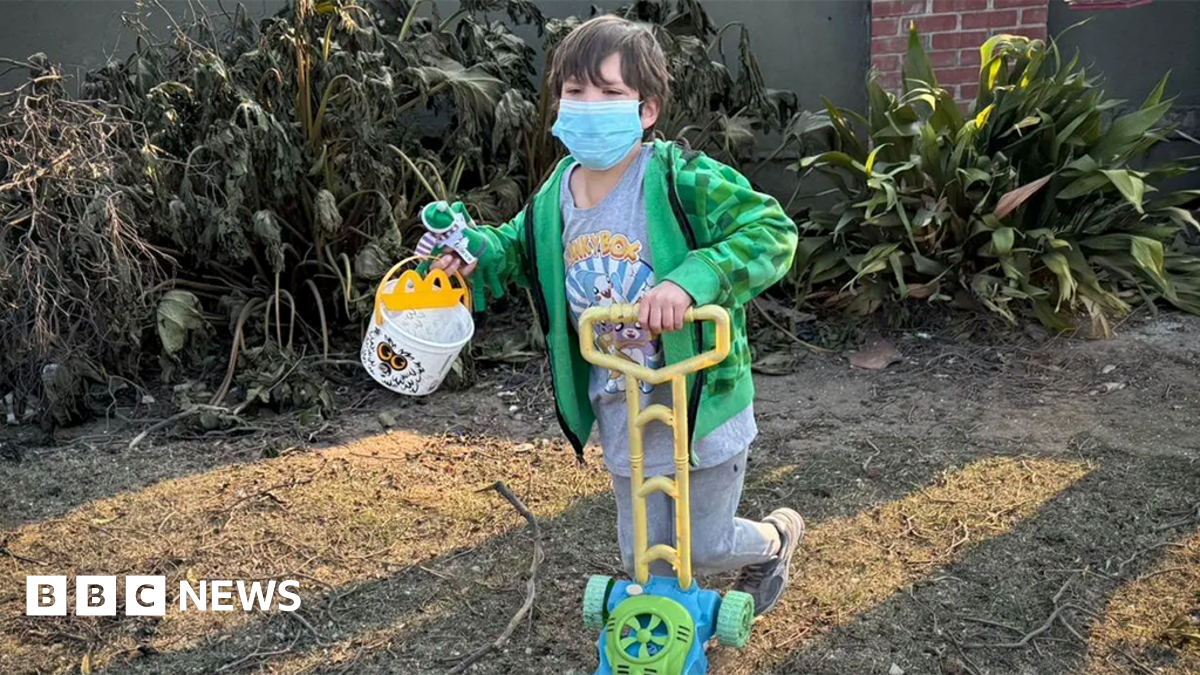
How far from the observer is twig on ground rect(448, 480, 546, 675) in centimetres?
294

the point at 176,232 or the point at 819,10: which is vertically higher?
the point at 819,10

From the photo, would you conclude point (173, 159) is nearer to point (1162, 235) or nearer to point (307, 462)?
point (307, 462)

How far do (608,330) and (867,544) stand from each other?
1348mm

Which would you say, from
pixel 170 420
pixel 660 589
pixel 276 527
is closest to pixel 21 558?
pixel 276 527

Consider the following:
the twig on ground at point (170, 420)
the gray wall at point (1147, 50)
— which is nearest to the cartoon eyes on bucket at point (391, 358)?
the twig on ground at point (170, 420)

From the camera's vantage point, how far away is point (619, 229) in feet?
8.11

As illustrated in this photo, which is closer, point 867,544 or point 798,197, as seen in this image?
point 867,544

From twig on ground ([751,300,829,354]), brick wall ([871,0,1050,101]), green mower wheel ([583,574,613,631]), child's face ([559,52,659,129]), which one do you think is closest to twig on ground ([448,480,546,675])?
green mower wheel ([583,574,613,631])

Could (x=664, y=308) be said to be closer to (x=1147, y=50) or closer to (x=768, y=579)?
(x=768, y=579)

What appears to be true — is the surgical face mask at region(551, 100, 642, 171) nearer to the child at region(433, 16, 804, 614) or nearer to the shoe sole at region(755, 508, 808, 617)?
the child at region(433, 16, 804, 614)

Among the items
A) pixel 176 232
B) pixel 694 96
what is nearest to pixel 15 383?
pixel 176 232

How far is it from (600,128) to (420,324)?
0.64 meters

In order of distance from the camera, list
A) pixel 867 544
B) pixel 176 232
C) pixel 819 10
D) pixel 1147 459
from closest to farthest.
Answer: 1. pixel 867 544
2. pixel 1147 459
3. pixel 176 232
4. pixel 819 10

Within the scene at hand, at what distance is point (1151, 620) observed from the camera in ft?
9.72
